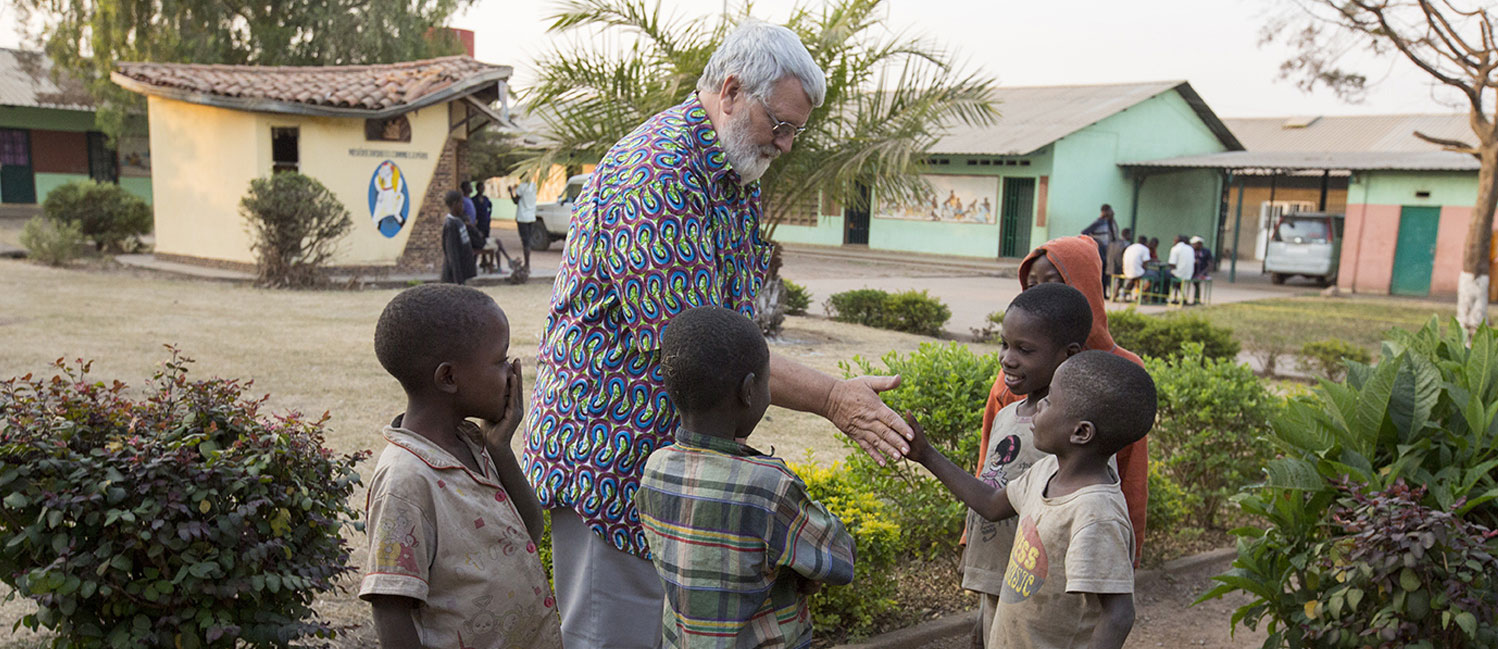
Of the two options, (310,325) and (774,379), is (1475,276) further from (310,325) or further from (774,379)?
(774,379)

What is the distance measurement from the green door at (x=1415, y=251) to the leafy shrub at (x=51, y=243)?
25579 mm

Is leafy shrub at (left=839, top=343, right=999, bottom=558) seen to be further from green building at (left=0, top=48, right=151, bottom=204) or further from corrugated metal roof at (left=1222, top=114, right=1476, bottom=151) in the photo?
corrugated metal roof at (left=1222, top=114, right=1476, bottom=151)

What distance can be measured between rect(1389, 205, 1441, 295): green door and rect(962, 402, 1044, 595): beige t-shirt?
24.4 m

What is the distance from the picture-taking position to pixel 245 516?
103 inches

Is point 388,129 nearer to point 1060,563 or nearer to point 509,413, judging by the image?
point 509,413

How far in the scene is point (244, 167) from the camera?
16.1m

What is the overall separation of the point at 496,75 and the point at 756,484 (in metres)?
16.9

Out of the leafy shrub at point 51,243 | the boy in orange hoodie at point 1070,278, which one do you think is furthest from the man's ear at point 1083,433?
the leafy shrub at point 51,243

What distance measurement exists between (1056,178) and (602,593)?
24.9 m

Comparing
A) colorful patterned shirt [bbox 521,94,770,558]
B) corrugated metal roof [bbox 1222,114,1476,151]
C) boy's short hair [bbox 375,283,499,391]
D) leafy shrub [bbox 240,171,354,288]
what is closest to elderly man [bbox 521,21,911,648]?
colorful patterned shirt [bbox 521,94,770,558]

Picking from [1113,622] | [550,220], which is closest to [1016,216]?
[550,220]

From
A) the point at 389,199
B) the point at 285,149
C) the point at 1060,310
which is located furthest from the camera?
the point at 389,199

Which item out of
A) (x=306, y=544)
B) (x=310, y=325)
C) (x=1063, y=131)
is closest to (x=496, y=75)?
(x=310, y=325)

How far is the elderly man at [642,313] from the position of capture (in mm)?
2141
